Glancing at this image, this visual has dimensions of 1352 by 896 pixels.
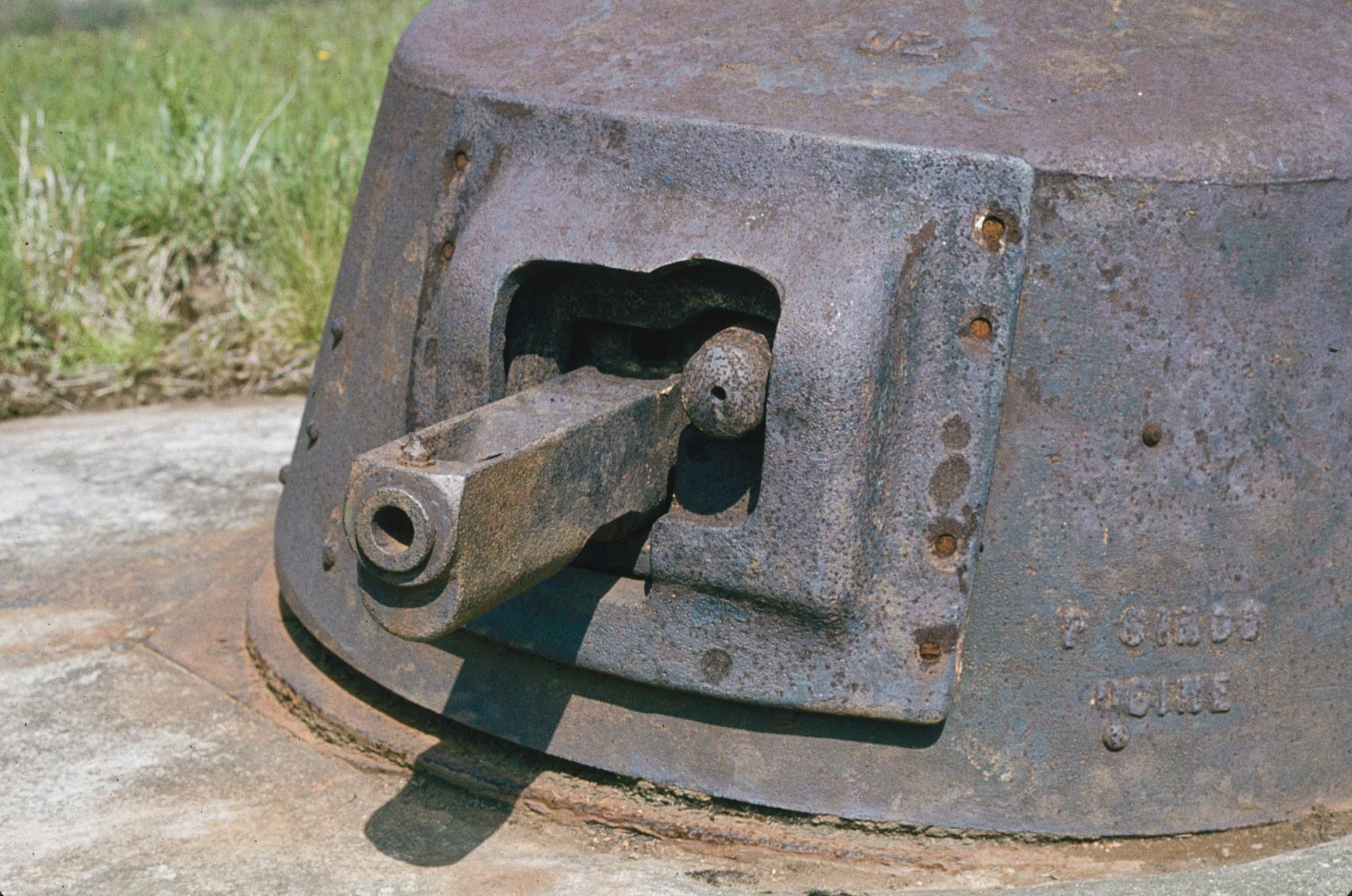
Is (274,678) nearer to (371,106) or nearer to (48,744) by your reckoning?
(48,744)

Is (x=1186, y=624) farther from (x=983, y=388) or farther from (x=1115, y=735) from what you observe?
(x=983, y=388)

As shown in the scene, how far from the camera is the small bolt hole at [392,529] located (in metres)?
1.71

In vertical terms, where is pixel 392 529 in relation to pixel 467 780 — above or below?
above

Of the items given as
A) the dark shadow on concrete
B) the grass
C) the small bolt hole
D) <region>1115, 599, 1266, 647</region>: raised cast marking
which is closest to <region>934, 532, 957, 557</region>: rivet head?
<region>1115, 599, 1266, 647</region>: raised cast marking

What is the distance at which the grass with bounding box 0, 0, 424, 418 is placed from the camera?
475 centimetres

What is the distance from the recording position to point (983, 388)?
2029 millimetres

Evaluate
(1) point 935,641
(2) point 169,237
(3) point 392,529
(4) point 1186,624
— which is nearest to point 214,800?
(3) point 392,529

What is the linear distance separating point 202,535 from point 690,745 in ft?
5.25

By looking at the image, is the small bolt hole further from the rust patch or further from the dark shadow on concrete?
the rust patch

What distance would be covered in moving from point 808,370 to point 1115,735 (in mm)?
659

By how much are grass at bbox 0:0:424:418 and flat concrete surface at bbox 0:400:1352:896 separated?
1.49m

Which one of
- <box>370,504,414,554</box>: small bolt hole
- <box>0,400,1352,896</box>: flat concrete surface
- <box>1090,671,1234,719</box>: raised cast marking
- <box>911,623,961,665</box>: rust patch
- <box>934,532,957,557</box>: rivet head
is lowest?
<box>0,400,1352,896</box>: flat concrete surface

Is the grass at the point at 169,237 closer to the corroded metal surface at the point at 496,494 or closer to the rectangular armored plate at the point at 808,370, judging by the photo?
the rectangular armored plate at the point at 808,370

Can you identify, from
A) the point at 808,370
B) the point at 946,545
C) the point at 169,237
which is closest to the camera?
the point at 808,370
